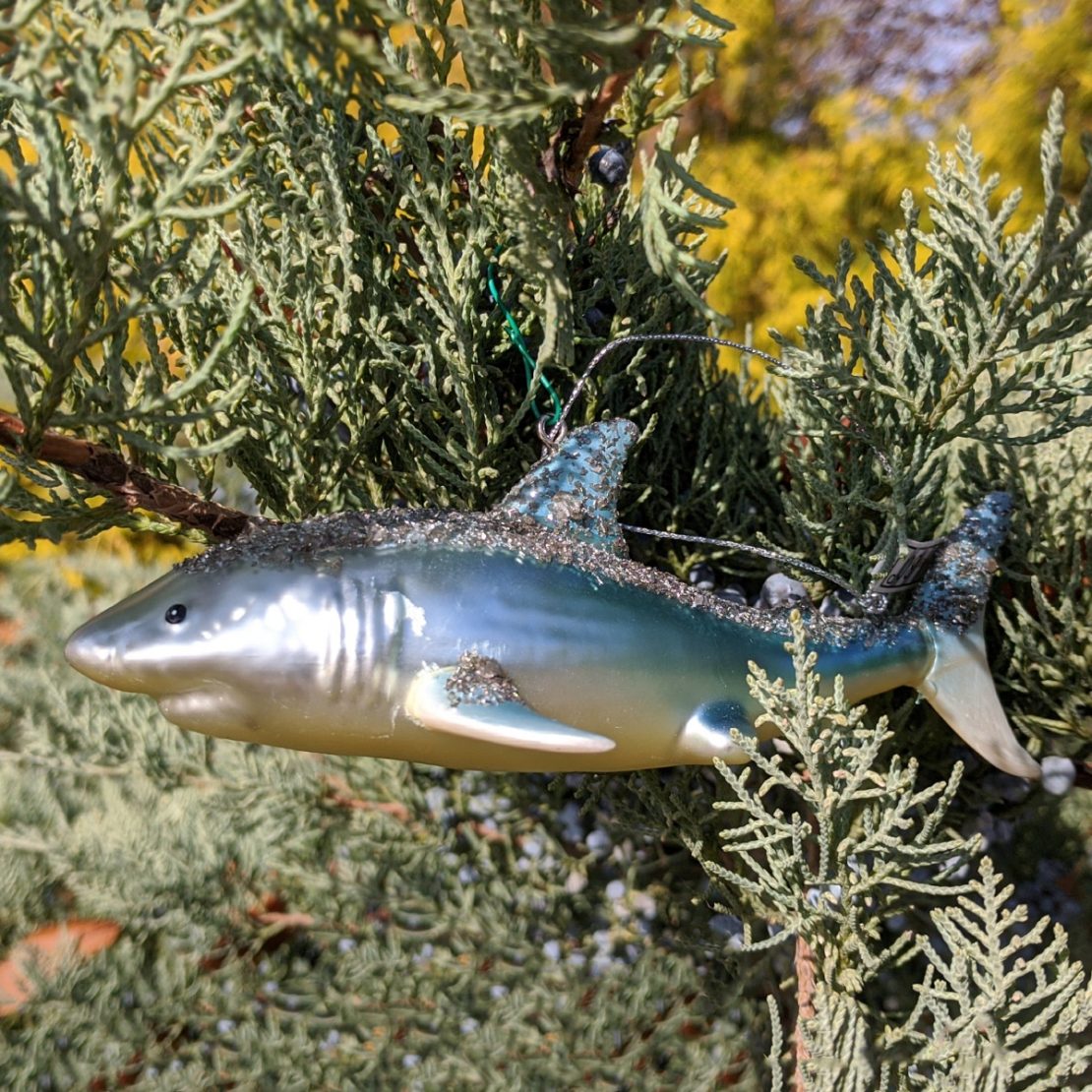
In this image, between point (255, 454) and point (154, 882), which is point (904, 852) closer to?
point (255, 454)

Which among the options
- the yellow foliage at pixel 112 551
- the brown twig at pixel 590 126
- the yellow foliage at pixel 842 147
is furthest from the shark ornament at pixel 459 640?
the yellow foliage at pixel 112 551

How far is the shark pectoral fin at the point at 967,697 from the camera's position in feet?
2.76

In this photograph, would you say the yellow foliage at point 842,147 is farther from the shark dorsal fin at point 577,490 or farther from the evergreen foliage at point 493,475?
the shark dorsal fin at point 577,490

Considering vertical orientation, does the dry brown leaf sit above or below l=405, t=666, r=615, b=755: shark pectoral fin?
below

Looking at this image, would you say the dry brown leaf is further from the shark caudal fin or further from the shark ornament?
the shark caudal fin

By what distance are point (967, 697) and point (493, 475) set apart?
0.50 meters

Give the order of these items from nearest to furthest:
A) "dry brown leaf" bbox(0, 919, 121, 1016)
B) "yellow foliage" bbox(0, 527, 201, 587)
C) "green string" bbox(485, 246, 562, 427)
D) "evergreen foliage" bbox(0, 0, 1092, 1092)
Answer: "evergreen foliage" bbox(0, 0, 1092, 1092) < "green string" bbox(485, 246, 562, 427) < "dry brown leaf" bbox(0, 919, 121, 1016) < "yellow foliage" bbox(0, 527, 201, 587)

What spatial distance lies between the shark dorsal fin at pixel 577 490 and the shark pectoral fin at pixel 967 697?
34 cm

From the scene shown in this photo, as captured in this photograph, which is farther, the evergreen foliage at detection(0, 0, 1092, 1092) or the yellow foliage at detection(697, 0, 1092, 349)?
the yellow foliage at detection(697, 0, 1092, 349)

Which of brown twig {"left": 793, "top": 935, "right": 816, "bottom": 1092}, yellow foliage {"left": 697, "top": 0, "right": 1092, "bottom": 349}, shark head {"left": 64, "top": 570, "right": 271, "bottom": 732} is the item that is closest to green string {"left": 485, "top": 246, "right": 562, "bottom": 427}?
shark head {"left": 64, "top": 570, "right": 271, "bottom": 732}

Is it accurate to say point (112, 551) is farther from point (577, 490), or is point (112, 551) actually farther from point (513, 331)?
point (577, 490)

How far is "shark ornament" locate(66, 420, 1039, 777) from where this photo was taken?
2.11 ft

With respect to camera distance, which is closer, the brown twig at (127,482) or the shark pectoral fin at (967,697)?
the brown twig at (127,482)

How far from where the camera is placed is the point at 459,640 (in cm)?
66
